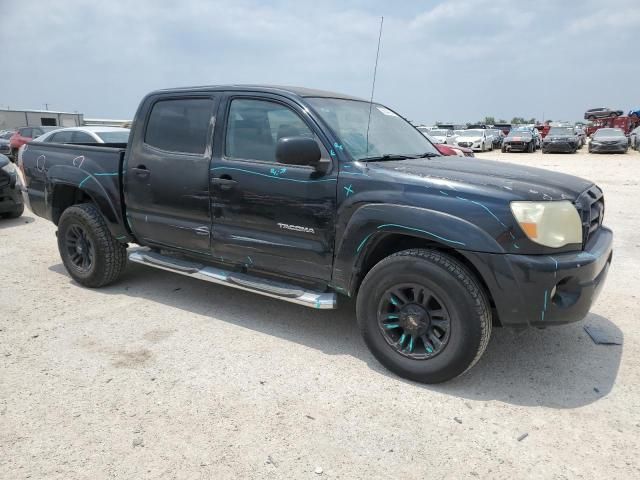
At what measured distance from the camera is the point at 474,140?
1061 inches

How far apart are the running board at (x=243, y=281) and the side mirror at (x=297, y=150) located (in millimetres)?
934

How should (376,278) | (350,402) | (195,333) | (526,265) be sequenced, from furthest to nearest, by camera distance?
(195,333) → (376,278) → (350,402) → (526,265)

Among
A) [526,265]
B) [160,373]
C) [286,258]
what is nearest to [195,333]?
[160,373]

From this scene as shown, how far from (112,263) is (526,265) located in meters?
3.70

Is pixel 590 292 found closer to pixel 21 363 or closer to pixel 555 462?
pixel 555 462

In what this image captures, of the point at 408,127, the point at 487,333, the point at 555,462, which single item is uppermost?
the point at 408,127

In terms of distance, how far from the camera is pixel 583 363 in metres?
3.38

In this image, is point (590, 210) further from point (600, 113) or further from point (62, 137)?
point (600, 113)

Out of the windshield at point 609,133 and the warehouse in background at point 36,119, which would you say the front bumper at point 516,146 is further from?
the warehouse in background at point 36,119

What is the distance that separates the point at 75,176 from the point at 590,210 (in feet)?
14.3

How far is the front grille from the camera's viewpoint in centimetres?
299

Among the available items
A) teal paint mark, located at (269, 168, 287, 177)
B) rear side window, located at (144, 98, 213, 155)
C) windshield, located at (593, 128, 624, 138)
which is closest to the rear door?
rear side window, located at (144, 98, 213, 155)

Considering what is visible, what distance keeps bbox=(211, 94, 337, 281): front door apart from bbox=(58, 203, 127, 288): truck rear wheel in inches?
53.7

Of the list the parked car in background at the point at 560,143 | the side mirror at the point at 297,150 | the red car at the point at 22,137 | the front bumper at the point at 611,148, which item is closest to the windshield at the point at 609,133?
the front bumper at the point at 611,148
